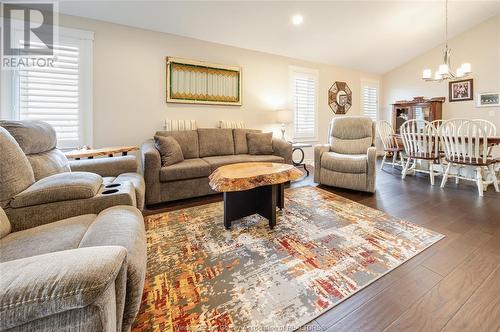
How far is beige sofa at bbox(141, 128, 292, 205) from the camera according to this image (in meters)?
2.75

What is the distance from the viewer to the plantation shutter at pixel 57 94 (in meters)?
2.93

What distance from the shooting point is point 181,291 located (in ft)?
4.47

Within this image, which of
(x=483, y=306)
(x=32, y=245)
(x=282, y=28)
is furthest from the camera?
(x=282, y=28)

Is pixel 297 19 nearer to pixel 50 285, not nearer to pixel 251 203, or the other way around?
pixel 251 203

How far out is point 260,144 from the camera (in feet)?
12.4

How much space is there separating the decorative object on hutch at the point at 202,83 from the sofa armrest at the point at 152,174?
1.45 meters

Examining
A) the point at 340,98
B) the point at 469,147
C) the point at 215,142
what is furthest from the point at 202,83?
the point at 469,147

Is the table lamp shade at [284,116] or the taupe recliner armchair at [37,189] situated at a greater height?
the table lamp shade at [284,116]

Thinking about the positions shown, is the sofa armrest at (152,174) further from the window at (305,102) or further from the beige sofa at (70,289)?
the window at (305,102)

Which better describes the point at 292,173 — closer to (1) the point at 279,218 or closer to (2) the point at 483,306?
(1) the point at 279,218

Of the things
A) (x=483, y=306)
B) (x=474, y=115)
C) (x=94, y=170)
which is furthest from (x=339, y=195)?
(x=474, y=115)

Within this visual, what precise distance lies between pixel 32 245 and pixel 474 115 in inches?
298

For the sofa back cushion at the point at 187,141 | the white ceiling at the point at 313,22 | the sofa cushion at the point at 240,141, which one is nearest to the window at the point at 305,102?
the white ceiling at the point at 313,22

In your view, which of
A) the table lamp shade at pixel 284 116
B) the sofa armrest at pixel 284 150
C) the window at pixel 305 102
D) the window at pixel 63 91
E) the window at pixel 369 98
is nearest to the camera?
the window at pixel 63 91
